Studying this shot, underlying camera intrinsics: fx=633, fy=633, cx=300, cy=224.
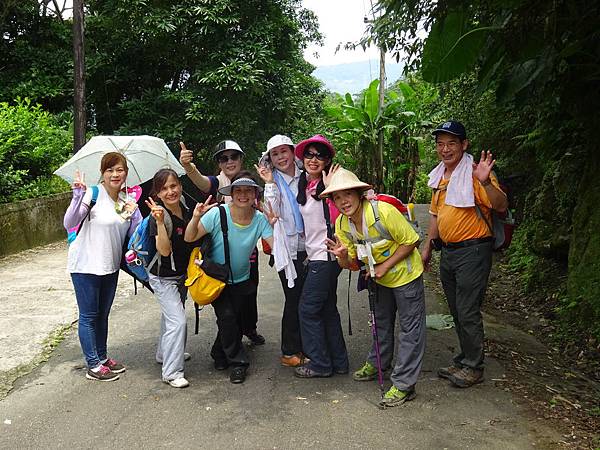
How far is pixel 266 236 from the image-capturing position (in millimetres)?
4977

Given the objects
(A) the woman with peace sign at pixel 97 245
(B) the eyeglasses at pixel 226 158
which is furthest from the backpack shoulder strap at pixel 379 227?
(A) the woman with peace sign at pixel 97 245

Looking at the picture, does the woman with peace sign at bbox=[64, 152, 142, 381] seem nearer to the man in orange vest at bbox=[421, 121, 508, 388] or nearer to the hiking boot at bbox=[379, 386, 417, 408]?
the hiking boot at bbox=[379, 386, 417, 408]

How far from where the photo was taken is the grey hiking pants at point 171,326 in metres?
4.82

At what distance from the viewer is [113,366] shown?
17.0ft

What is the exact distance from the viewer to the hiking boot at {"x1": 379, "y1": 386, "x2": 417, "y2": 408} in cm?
439

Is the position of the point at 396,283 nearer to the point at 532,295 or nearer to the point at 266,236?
the point at 266,236

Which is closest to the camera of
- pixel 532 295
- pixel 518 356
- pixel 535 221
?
pixel 518 356

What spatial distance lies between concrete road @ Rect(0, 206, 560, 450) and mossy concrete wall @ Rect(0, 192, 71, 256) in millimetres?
4555

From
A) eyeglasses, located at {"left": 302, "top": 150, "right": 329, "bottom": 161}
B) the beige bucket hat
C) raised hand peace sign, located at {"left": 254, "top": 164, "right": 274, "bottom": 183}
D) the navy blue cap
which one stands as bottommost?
the beige bucket hat

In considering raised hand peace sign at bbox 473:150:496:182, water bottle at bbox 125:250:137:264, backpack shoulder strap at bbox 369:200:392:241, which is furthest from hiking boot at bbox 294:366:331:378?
raised hand peace sign at bbox 473:150:496:182

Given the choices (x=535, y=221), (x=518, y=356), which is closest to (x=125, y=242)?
(x=518, y=356)

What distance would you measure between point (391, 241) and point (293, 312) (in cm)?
120

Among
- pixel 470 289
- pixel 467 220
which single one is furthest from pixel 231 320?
pixel 467 220

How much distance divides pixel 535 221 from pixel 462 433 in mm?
5145
